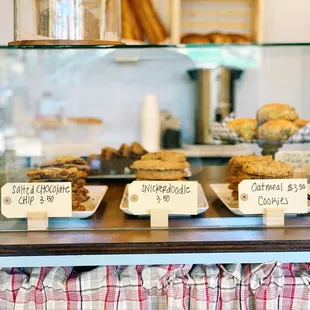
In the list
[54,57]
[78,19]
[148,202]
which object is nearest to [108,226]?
[148,202]

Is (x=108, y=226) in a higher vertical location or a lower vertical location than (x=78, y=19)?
lower

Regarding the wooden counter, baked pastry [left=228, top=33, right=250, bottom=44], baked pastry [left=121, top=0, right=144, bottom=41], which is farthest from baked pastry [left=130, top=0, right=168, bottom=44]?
the wooden counter

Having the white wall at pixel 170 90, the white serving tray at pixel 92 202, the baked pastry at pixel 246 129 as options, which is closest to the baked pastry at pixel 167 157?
the white serving tray at pixel 92 202

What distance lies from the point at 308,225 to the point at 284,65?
1964 mm

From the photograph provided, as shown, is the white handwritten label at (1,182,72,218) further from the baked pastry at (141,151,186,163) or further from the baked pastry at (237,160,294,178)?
the baked pastry at (237,160,294,178)

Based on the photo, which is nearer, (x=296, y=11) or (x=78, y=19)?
(x=78, y=19)

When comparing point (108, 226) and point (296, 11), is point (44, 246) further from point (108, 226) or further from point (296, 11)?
point (296, 11)

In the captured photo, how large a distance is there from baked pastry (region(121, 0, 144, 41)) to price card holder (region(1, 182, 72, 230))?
5.53 feet

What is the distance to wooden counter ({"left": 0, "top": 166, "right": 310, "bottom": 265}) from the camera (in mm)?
731

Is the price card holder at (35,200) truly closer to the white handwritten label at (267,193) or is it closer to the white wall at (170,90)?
the white handwritten label at (267,193)

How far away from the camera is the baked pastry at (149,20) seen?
2.42 m

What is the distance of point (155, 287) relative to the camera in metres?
0.77

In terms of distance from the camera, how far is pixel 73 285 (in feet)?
2.50

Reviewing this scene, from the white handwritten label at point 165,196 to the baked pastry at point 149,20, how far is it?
5.67 ft
